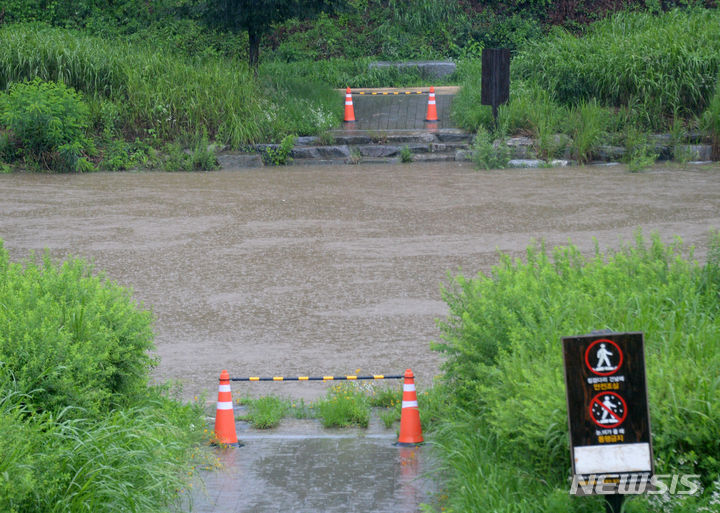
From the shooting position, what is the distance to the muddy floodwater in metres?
8.09

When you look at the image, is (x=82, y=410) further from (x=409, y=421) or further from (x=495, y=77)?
(x=495, y=77)

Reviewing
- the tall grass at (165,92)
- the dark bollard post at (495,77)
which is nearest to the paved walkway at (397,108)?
the tall grass at (165,92)

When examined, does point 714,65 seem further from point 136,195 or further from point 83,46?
point 83,46

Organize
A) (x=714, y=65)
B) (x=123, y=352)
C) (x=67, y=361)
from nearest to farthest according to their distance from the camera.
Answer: (x=67, y=361)
(x=123, y=352)
(x=714, y=65)

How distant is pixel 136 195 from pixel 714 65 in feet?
36.3

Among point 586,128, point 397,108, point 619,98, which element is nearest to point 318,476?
point 586,128

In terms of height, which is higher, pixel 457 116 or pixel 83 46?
pixel 83 46

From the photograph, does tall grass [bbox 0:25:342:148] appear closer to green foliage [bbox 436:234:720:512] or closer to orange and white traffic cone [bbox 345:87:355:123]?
orange and white traffic cone [bbox 345:87:355:123]

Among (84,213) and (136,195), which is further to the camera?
(136,195)

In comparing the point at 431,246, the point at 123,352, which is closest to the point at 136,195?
the point at 431,246

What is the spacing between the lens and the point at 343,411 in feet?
20.5

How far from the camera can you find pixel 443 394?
6.15m

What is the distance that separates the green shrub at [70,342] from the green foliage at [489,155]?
38.7 ft
